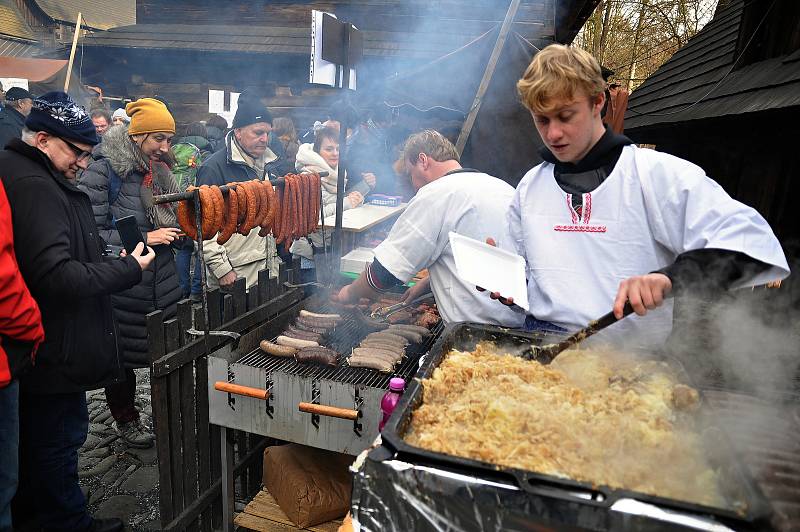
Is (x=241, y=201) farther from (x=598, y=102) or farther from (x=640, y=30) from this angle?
(x=640, y=30)

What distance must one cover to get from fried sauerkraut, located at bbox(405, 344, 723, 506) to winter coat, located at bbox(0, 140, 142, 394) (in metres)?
2.56

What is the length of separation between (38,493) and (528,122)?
6.39 meters

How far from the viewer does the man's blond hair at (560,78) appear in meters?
2.28

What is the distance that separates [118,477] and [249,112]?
12.3 feet

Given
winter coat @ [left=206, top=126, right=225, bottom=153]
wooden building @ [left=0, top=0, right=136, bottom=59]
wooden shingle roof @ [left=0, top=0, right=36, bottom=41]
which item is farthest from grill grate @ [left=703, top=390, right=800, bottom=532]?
wooden shingle roof @ [left=0, top=0, right=36, bottom=41]

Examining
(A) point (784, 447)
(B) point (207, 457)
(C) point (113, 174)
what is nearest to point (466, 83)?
(C) point (113, 174)

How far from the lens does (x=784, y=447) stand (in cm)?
144

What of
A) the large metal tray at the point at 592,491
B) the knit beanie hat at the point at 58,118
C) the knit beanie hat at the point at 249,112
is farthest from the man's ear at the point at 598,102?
the knit beanie hat at the point at 249,112

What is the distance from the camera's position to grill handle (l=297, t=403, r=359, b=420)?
2.98 m

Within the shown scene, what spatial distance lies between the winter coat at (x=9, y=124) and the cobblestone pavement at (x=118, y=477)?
451cm

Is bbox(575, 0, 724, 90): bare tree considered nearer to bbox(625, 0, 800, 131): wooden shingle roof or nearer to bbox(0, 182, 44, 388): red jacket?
bbox(625, 0, 800, 131): wooden shingle roof

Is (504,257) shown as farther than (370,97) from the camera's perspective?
No

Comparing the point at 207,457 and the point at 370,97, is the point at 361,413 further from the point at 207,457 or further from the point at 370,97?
the point at 370,97

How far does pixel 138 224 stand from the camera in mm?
4785
